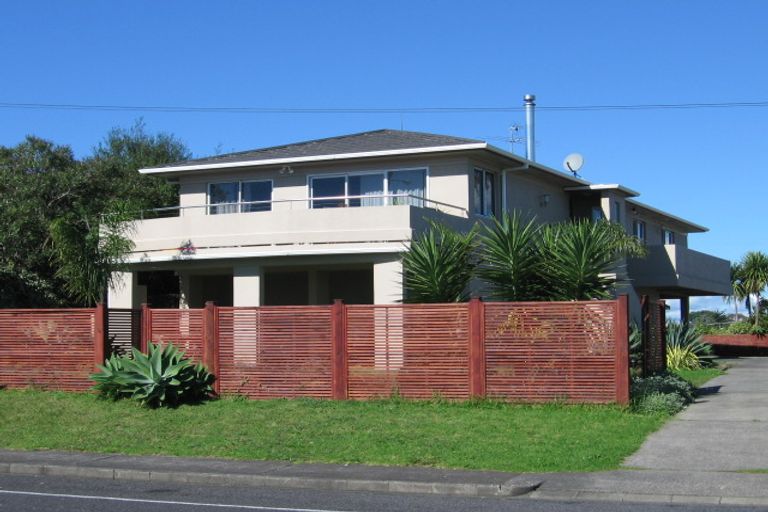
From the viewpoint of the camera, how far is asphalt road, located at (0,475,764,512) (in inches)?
408

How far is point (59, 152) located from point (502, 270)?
651 inches

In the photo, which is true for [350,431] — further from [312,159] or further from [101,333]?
[312,159]

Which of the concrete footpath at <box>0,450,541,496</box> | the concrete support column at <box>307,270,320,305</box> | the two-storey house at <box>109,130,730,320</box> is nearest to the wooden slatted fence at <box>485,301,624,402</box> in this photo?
the concrete footpath at <box>0,450,541,496</box>

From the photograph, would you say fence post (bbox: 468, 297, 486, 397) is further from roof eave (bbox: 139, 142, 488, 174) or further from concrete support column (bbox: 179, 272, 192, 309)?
concrete support column (bbox: 179, 272, 192, 309)

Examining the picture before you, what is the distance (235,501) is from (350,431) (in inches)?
165

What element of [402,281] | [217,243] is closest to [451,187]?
[402,281]

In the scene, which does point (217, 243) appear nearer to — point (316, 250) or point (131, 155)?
point (316, 250)

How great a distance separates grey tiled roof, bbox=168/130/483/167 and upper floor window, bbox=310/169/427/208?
2.35ft

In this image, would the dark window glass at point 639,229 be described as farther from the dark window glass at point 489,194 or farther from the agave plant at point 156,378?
the agave plant at point 156,378

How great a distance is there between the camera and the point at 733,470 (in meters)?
12.0

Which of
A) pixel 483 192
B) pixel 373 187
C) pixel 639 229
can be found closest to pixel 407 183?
pixel 373 187

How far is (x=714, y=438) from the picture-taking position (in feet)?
46.5

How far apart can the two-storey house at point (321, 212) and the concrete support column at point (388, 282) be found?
0.03 m

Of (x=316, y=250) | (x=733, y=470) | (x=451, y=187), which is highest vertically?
(x=451, y=187)
